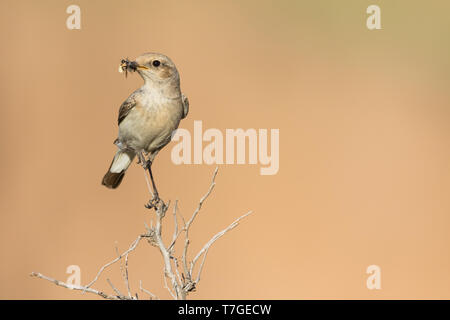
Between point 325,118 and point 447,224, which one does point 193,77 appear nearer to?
point 325,118

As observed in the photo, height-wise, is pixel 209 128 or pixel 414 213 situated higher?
pixel 209 128

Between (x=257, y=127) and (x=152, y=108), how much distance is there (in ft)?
15.3

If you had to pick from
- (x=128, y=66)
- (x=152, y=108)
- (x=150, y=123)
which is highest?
(x=128, y=66)

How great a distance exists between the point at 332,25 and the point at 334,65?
79 cm

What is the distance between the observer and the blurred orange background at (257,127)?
788 centimetres

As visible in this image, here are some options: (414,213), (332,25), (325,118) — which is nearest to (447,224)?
(414,213)

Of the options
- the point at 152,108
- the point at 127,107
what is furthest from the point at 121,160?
the point at 152,108

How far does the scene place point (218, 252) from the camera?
7.86 metres

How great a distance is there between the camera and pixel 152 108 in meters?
4.41

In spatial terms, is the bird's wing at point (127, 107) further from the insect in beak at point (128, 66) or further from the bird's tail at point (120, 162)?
the bird's tail at point (120, 162)

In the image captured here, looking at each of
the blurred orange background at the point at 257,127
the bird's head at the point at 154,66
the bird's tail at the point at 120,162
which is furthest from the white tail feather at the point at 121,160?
the blurred orange background at the point at 257,127

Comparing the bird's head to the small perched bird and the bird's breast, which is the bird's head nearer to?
the small perched bird

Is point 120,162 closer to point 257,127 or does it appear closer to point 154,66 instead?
point 154,66

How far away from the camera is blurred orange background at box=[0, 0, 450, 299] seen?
25.9ft
